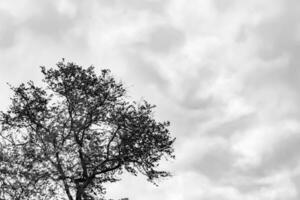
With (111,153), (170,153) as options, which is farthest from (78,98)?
(170,153)

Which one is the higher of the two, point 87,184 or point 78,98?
point 78,98

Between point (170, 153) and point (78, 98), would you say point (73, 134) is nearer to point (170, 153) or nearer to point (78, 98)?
point (78, 98)

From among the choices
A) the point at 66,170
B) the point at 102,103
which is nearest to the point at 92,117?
the point at 102,103

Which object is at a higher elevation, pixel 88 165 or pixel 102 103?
pixel 102 103

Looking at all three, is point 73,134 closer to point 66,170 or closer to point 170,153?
point 66,170

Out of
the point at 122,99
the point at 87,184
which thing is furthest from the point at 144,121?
the point at 87,184

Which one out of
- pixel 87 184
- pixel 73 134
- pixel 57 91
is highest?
pixel 57 91

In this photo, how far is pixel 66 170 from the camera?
179 feet

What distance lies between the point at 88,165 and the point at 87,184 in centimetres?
160

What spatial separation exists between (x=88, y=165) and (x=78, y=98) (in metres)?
5.70

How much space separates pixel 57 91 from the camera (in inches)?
2216

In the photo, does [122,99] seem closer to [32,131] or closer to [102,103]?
[102,103]

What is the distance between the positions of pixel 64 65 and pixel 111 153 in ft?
28.3

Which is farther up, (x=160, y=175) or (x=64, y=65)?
(x=64, y=65)
